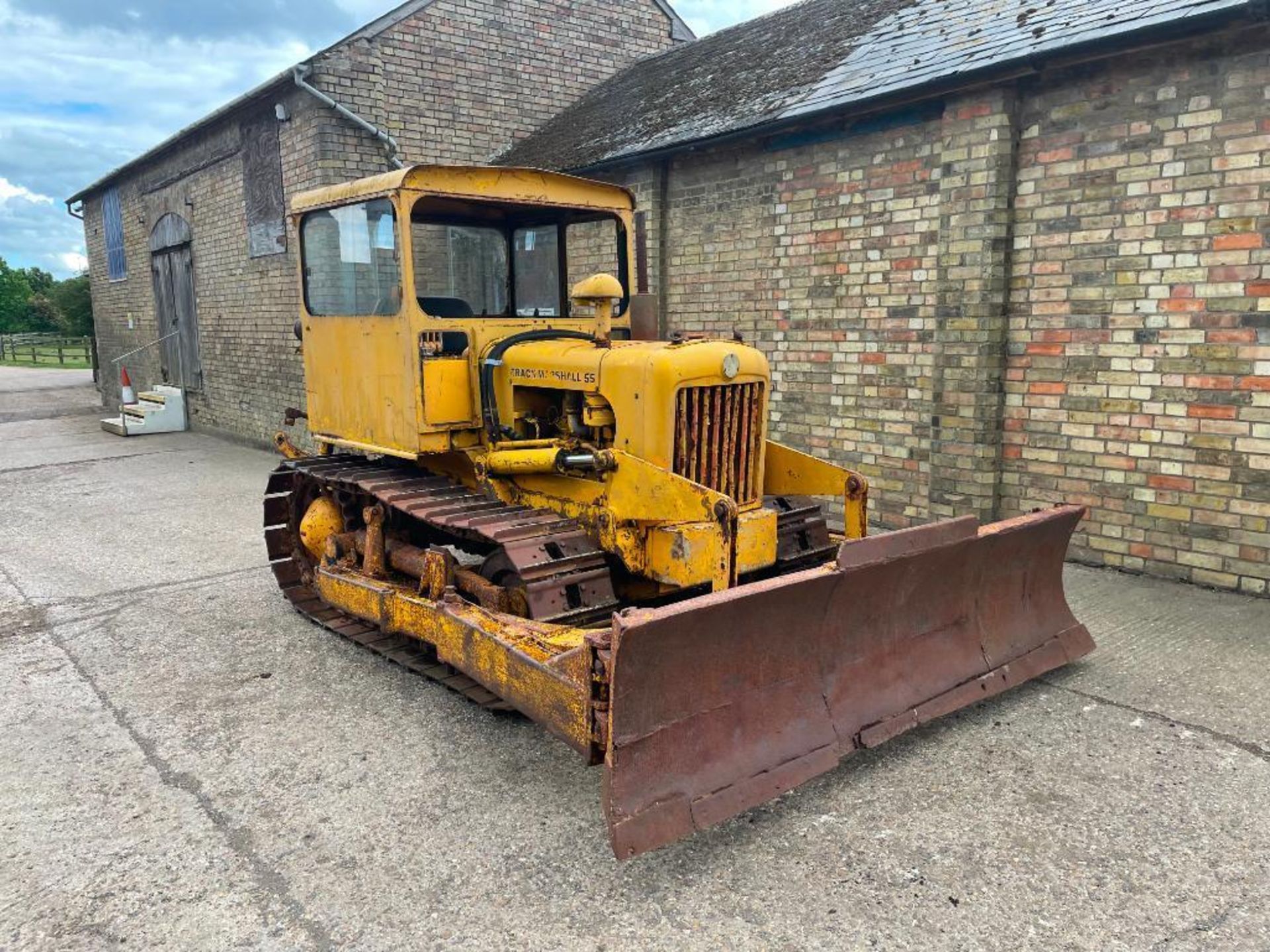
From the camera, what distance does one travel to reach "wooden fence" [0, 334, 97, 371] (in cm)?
3506

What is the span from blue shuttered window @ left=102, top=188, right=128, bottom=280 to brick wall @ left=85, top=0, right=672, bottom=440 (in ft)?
7.55

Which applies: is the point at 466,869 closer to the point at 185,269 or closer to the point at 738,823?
the point at 738,823

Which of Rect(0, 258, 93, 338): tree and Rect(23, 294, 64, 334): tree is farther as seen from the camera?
Rect(23, 294, 64, 334): tree

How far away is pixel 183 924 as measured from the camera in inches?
104

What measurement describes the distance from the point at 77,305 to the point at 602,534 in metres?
42.3

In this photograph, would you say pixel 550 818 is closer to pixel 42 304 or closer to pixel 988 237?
pixel 988 237

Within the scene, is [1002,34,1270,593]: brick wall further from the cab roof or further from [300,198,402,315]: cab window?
[300,198,402,315]: cab window

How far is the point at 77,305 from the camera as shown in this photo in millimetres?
38312

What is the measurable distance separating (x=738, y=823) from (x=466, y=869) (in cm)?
93

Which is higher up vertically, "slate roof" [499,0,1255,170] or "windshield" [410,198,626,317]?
"slate roof" [499,0,1255,170]

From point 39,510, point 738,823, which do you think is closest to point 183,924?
point 738,823

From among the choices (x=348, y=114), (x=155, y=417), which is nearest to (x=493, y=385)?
(x=348, y=114)

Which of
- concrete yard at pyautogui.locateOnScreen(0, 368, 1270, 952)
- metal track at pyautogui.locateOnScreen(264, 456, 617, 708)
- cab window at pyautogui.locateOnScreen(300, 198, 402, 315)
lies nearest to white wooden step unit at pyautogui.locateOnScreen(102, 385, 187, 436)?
metal track at pyautogui.locateOnScreen(264, 456, 617, 708)

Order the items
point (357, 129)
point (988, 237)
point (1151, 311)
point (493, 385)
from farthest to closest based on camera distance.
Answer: point (357, 129)
point (988, 237)
point (1151, 311)
point (493, 385)
